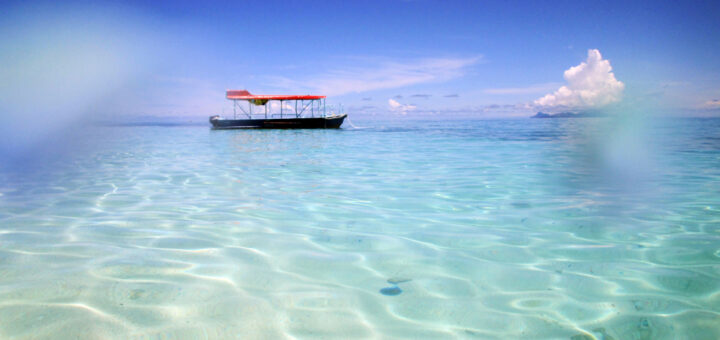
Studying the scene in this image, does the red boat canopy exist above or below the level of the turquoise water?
above

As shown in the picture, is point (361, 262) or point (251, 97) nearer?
point (361, 262)

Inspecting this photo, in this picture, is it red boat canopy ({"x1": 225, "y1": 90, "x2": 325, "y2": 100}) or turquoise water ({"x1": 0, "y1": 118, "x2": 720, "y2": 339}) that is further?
red boat canopy ({"x1": 225, "y1": 90, "x2": 325, "y2": 100})

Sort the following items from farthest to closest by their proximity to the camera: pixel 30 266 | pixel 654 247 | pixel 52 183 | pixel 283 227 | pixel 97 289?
pixel 52 183, pixel 283 227, pixel 654 247, pixel 30 266, pixel 97 289

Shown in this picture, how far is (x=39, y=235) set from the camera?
4.05m

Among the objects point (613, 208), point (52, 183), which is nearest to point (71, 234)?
point (52, 183)

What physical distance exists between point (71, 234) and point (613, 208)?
6672 mm

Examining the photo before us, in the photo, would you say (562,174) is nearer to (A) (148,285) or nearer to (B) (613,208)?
(B) (613,208)

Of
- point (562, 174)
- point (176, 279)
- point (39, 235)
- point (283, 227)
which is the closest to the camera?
point (176, 279)

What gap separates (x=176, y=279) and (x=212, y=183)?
5363 mm

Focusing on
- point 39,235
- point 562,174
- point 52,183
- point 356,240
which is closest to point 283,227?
point 356,240

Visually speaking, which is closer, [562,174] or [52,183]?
[52,183]

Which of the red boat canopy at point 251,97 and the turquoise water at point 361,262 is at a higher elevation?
the red boat canopy at point 251,97

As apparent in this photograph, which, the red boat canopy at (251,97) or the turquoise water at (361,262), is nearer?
the turquoise water at (361,262)

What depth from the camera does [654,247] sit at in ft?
12.3
